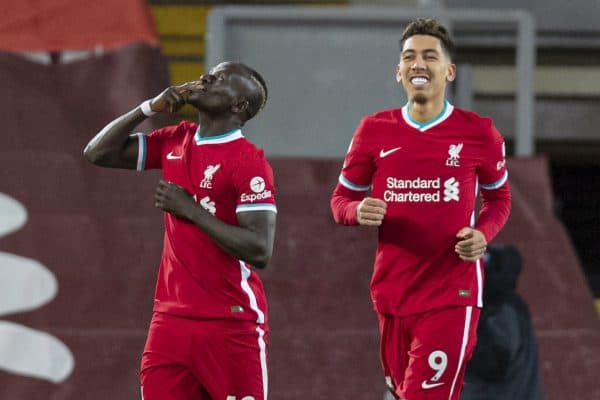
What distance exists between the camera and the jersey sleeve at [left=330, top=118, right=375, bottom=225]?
432cm

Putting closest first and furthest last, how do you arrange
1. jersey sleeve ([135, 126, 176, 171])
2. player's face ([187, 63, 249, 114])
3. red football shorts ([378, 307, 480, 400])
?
1. player's face ([187, 63, 249, 114])
2. jersey sleeve ([135, 126, 176, 171])
3. red football shorts ([378, 307, 480, 400])

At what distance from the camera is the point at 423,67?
13.8 feet

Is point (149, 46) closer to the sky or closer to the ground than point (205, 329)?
closer to the sky

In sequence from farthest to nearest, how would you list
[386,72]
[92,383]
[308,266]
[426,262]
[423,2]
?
[423,2] < [386,72] < [308,266] < [92,383] < [426,262]

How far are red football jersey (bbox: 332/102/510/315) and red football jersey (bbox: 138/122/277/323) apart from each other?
543 millimetres

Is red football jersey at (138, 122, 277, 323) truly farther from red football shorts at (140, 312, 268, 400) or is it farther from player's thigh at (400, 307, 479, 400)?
player's thigh at (400, 307, 479, 400)

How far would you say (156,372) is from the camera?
3.74m

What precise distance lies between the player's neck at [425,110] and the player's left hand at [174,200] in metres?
1.03

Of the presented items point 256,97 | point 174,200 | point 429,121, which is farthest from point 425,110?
point 174,200

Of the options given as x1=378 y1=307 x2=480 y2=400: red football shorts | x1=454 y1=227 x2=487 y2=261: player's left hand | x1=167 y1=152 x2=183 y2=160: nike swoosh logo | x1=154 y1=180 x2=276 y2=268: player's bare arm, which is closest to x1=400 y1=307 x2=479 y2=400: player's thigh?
x1=378 y1=307 x2=480 y2=400: red football shorts

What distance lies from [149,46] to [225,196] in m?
4.20

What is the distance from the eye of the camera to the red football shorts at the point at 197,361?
373cm

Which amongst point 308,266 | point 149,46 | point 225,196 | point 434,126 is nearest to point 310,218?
point 308,266

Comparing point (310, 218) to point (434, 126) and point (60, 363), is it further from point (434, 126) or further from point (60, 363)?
point (434, 126)
